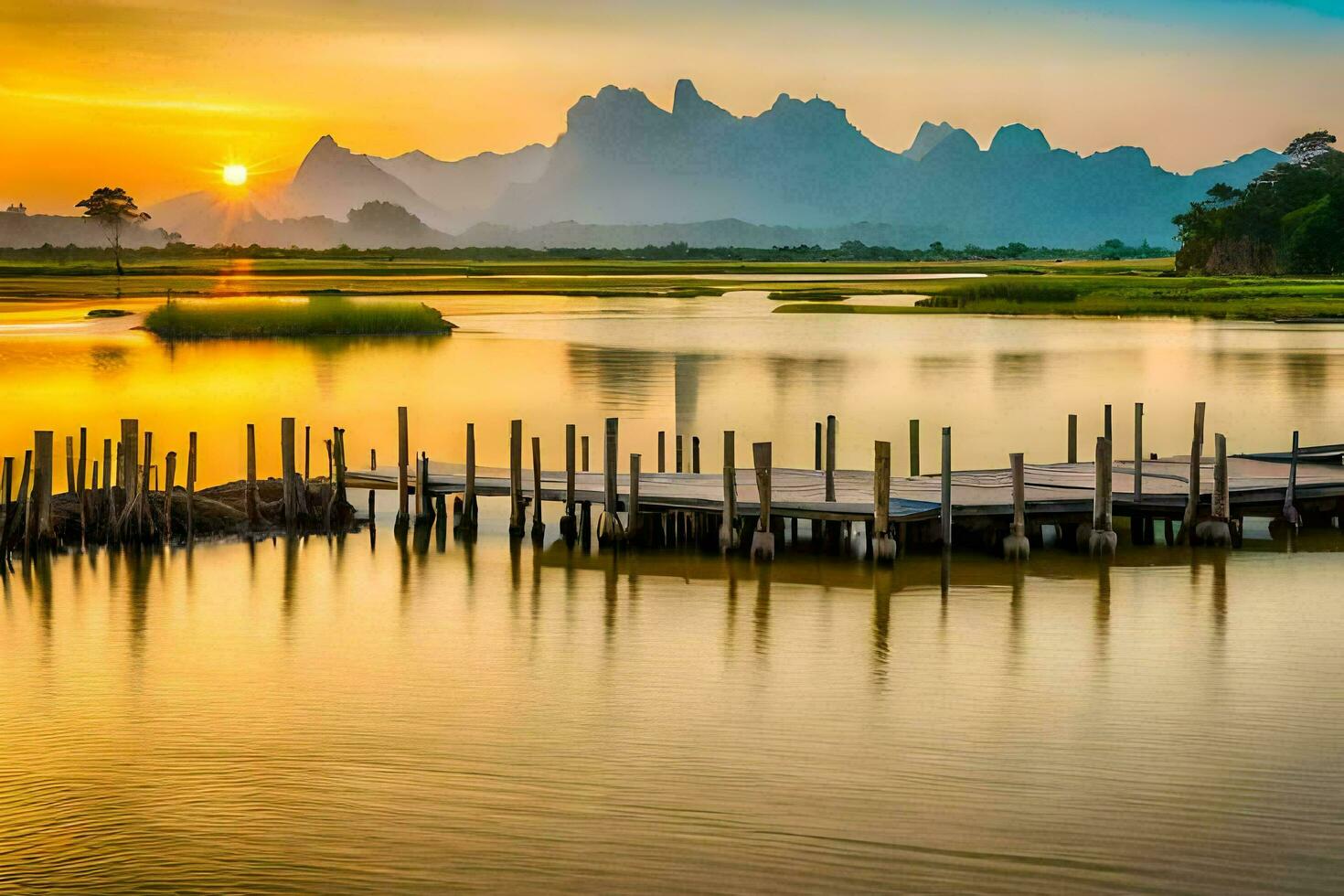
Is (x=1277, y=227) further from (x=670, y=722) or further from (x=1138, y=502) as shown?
(x=670, y=722)

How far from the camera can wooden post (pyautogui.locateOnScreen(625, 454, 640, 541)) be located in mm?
20062

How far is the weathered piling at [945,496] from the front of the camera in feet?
62.6

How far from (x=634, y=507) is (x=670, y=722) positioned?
6.55m

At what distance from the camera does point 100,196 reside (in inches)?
6225

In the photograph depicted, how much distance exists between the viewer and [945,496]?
19.4 m

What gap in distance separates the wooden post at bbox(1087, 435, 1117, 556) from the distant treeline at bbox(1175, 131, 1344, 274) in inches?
4125

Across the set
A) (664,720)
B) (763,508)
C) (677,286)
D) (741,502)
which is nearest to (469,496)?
(741,502)

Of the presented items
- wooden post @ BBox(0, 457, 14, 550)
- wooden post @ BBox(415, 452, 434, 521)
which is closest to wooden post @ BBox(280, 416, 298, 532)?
wooden post @ BBox(415, 452, 434, 521)

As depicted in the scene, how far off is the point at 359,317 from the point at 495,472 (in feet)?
146

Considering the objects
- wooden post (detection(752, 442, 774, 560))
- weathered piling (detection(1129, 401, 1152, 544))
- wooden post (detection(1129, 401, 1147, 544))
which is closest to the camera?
wooden post (detection(752, 442, 774, 560))

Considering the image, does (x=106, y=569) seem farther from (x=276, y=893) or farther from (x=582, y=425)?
(x=582, y=425)

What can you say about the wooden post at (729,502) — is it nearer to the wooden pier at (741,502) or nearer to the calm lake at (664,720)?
the wooden pier at (741,502)

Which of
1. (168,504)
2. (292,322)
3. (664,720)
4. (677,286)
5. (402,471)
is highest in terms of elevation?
(677,286)

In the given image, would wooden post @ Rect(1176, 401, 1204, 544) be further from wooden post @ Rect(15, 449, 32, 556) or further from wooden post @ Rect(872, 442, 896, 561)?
wooden post @ Rect(15, 449, 32, 556)
